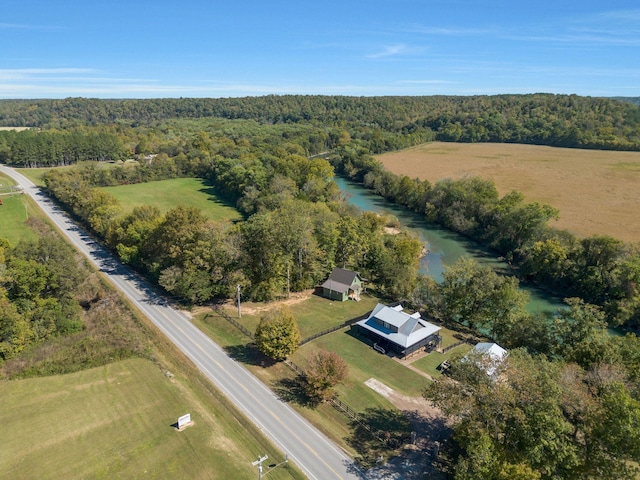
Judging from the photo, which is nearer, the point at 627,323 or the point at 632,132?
the point at 627,323

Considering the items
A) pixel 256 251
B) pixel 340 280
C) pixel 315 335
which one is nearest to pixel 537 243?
pixel 340 280

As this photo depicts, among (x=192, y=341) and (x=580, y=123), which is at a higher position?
(x=580, y=123)

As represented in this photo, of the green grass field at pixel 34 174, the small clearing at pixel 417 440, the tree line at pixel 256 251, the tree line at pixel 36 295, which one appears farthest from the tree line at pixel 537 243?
the green grass field at pixel 34 174

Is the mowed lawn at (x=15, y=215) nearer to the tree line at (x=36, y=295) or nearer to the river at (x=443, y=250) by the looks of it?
the tree line at (x=36, y=295)

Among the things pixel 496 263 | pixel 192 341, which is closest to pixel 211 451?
pixel 192 341

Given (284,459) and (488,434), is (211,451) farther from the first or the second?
(488,434)
